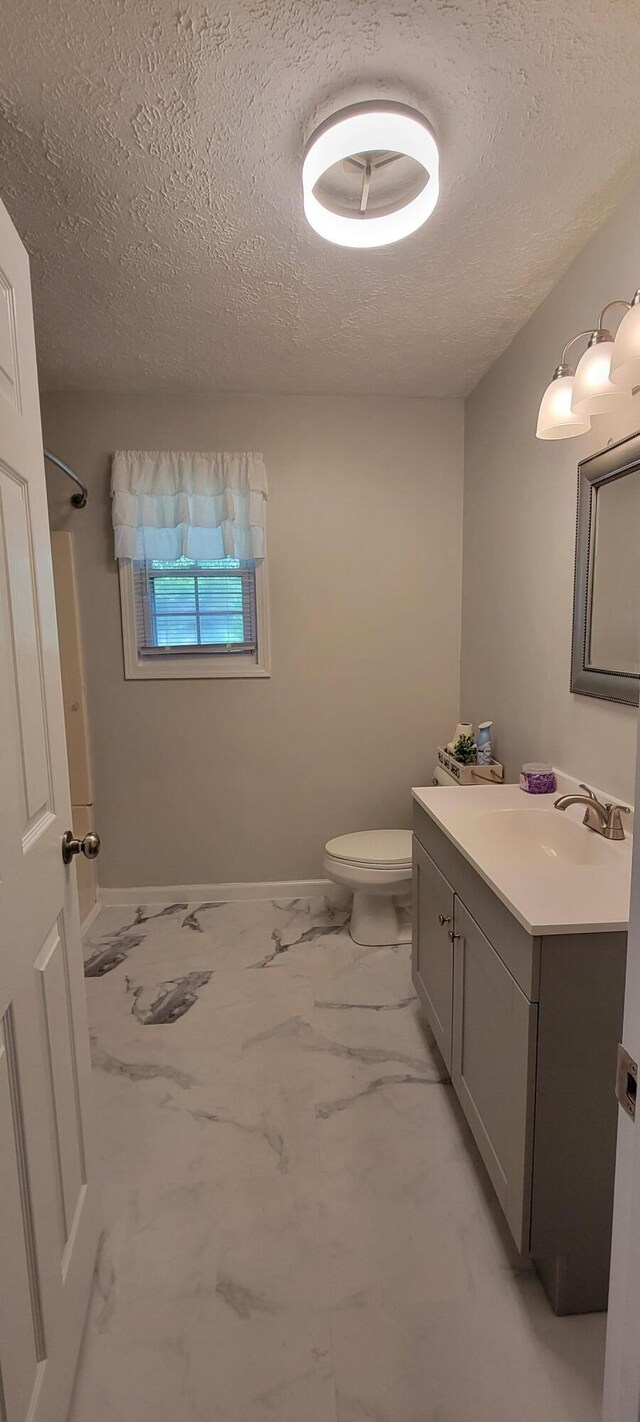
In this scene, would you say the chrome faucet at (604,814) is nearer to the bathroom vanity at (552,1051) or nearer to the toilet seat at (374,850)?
the bathroom vanity at (552,1051)

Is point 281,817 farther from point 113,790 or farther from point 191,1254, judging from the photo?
point 191,1254

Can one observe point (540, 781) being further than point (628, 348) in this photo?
Yes

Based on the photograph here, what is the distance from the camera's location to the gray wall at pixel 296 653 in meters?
2.76

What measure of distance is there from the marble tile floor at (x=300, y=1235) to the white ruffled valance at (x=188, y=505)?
1.83 meters

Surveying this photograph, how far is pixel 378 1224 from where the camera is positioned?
1.40 m

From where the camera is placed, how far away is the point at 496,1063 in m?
1.30

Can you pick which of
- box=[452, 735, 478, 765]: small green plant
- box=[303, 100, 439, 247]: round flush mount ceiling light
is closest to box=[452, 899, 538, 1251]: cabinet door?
box=[452, 735, 478, 765]: small green plant

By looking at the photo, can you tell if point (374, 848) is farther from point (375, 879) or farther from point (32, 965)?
point (32, 965)

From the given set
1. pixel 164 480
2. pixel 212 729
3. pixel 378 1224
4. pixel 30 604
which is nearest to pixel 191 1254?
pixel 378 1224

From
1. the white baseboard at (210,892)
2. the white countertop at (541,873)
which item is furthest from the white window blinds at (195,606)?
the white countertop at (541,873)

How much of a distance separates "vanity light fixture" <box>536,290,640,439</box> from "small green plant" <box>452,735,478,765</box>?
124 centimetres

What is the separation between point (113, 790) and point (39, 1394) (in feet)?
7.18

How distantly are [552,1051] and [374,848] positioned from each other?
1.52 metres

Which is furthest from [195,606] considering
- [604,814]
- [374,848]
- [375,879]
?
[604,814]
